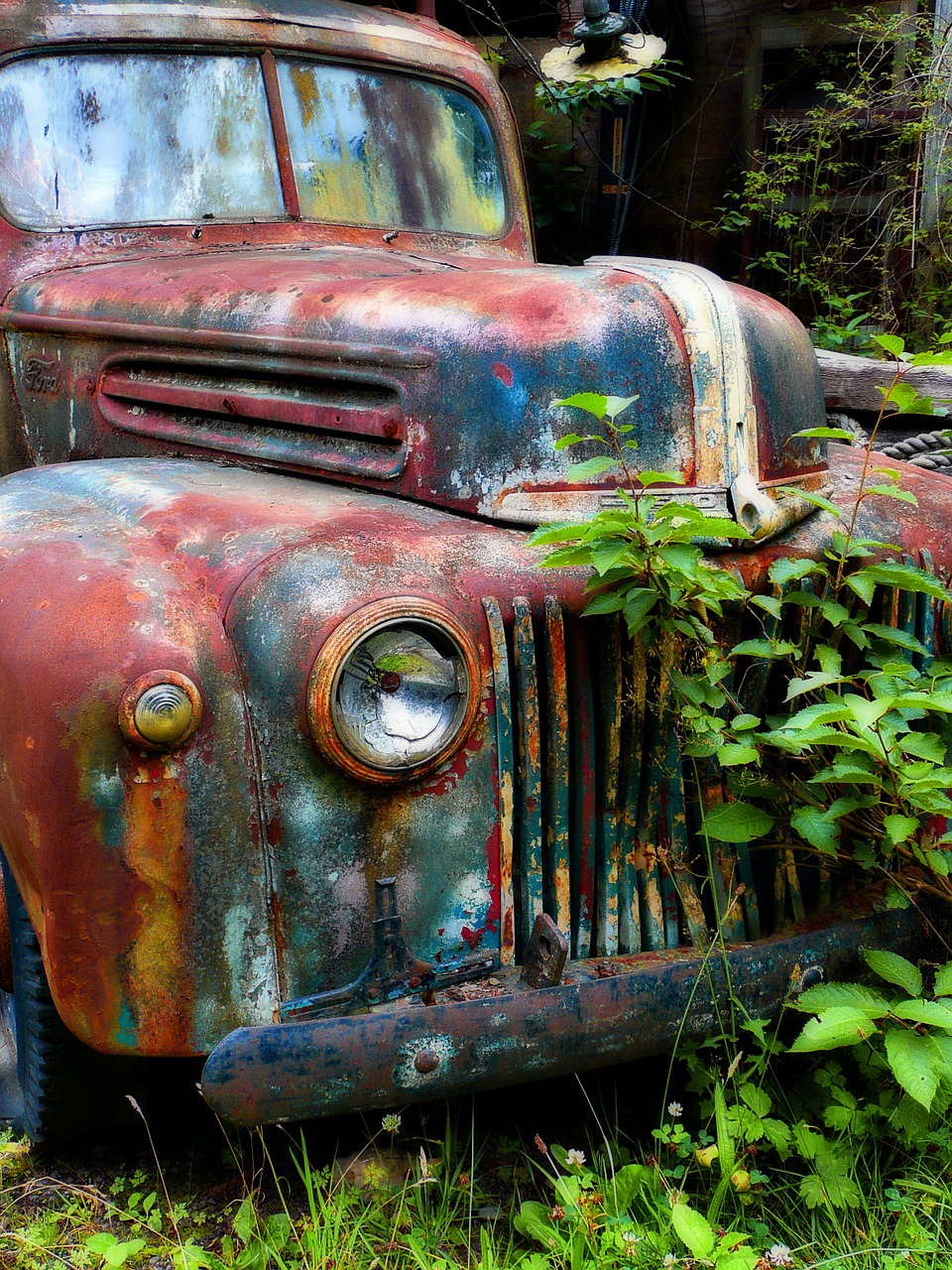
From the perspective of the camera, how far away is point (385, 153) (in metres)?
3.56

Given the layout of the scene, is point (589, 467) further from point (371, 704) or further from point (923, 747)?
point (923, 747)

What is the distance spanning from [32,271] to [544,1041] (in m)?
2.51

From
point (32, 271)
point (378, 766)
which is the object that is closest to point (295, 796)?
point (378, 766)

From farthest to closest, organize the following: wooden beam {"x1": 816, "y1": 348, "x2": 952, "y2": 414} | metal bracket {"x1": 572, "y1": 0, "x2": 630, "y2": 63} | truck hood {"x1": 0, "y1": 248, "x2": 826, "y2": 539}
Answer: metal bracket {"x1": 572, "y1": 0, "x2": 630, "y2": 63}
wooden beam {"x1": 816, "y1": 348, "x2": 952, "y2": 414}
truck hood {"x1": 0, "y1": 248, "x2": 826, "y2": 539}

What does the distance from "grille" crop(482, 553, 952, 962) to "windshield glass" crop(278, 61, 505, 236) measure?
184cm

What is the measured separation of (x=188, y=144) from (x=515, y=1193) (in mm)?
2649

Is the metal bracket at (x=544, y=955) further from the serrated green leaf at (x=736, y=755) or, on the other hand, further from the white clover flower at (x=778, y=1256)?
the white clover flower at (x=778, y=1256)

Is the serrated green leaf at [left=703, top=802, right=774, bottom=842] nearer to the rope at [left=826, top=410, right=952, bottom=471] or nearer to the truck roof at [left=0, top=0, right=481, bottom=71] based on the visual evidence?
the rope at [left=826, top=410, right=952, bottom=471]

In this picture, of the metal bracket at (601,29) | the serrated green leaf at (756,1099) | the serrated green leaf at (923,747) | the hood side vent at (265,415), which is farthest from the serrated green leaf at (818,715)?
the metal bracket at (601,29)

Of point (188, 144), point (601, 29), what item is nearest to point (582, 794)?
point (188, 144)

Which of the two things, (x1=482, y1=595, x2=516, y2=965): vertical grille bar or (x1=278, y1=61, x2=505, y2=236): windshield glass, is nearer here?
(x1=482, y1=595, x2=516, y2=965): vertical grille bar

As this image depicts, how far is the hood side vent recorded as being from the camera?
2420 mm

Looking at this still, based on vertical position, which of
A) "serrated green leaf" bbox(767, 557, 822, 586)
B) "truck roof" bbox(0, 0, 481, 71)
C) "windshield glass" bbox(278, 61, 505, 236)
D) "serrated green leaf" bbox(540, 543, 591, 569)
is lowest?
"serrated green leaf" bbox(767, 557, 822, 586)

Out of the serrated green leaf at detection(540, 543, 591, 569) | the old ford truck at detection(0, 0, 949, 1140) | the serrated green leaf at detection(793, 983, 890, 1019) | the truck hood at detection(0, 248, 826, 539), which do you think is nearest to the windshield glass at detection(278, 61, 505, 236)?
the old ford truck at detection(0, 0, 949, 1140)
